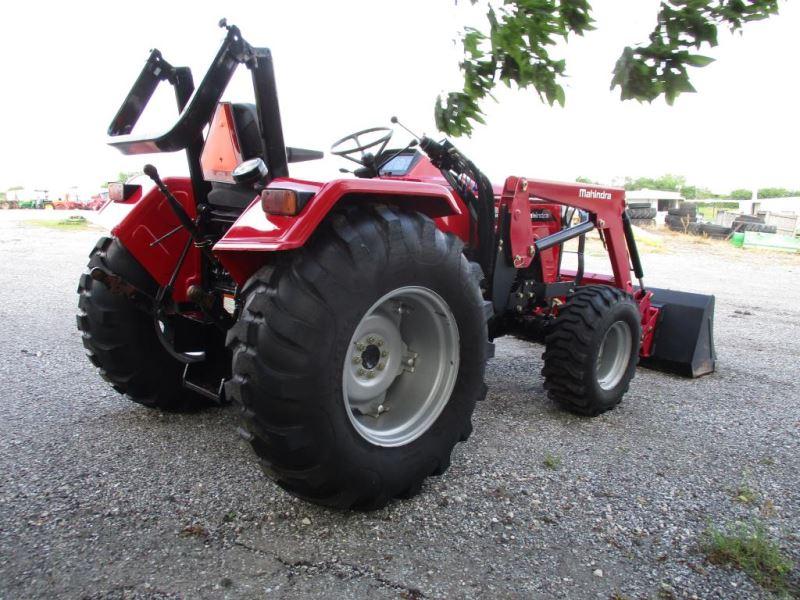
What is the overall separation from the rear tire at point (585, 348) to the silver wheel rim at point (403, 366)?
4.02 ft

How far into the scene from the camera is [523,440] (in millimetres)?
3344

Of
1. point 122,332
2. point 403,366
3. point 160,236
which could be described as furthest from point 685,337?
point 122,332

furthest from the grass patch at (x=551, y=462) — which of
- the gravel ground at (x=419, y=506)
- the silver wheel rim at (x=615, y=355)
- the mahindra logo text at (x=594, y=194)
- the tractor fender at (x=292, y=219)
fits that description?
the mahindra logo text at (x=594, y=194)

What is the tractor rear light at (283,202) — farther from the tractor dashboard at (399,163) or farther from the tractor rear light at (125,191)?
the tractor dashboard at (399,163)

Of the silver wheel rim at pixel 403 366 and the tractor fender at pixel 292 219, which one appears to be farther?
the silver wheel rim at pixel 403 366

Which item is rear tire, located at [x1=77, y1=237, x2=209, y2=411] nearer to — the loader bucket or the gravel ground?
the gravel ground

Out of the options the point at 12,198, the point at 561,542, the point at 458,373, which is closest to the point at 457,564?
the point at 561,542

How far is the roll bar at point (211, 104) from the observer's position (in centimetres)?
231

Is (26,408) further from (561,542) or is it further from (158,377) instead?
(561,542)

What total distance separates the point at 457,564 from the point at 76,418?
237cm

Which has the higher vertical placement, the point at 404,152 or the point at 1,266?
the point at 404,152

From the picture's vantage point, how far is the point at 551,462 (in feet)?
9.93

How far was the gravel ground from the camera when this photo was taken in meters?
2.07

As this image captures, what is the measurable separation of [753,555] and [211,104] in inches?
104
